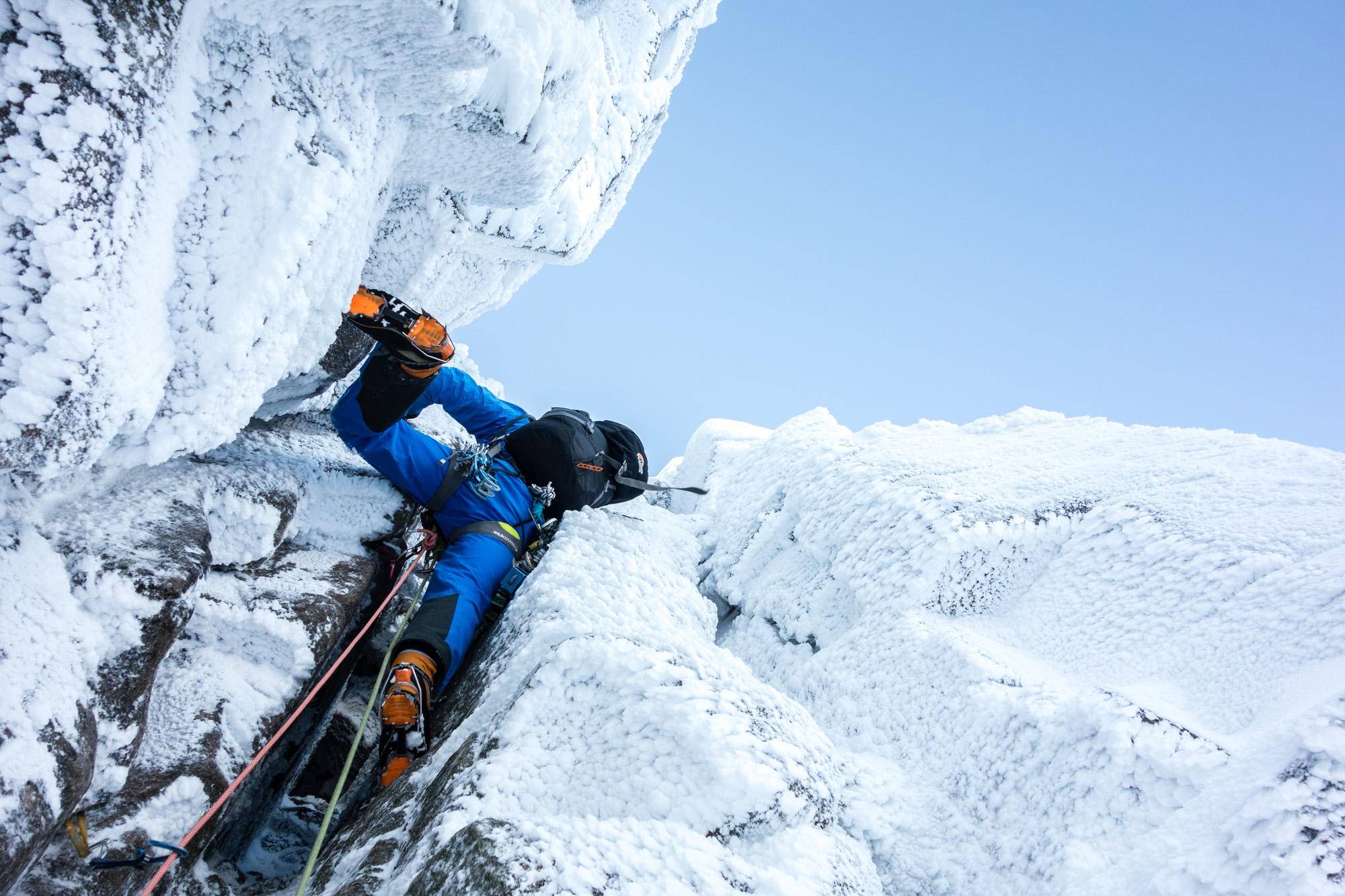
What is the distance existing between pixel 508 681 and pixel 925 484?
224 cm

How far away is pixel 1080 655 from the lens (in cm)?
235

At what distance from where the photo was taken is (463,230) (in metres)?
3.79

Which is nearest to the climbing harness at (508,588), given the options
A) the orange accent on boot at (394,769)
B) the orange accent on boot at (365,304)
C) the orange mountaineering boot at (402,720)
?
the orange mountaineering boot at (402,720)

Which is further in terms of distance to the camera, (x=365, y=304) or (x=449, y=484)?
(x=449, y=484)

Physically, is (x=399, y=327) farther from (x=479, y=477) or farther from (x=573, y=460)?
(x=573, y=460)

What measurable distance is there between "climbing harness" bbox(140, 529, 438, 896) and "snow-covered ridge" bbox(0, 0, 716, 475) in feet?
3.25

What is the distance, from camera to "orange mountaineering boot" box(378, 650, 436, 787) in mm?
2250

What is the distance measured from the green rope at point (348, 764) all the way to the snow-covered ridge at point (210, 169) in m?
1.06

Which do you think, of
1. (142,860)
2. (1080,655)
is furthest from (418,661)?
(1080,655)

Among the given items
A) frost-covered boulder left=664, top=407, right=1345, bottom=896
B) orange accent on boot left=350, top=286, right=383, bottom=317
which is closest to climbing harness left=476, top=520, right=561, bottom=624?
frost-covered boulder left=664, top=407, right=1345, bottom=896

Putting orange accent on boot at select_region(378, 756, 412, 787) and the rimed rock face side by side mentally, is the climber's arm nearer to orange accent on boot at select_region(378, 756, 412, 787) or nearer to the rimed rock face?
the rimed rock face

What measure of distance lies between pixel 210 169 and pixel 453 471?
178 cm

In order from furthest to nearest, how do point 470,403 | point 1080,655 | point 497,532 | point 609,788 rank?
point 470,403
point 497,532
point 1080,655
point 609,788

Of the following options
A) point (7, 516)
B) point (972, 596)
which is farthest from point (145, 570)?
point (972, 596)
